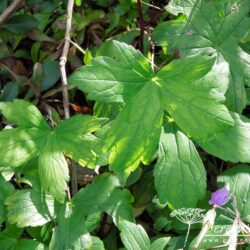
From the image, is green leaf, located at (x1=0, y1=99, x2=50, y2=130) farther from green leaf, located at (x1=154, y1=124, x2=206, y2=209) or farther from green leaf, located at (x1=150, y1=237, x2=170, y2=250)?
green leaf, located at (x1=150, y1=237, x2=170, y2=250)

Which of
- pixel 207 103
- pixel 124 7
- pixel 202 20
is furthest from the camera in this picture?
pixel 124 7

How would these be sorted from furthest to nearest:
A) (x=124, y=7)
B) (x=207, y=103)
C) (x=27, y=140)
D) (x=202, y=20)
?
(x=124, y=7) < (x=202, y=20) < (x=27, y=140) < (x=207, y=103)

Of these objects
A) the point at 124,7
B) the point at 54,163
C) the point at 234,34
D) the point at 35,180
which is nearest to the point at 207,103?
the point at 234,34

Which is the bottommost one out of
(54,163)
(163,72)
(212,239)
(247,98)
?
(212,239)

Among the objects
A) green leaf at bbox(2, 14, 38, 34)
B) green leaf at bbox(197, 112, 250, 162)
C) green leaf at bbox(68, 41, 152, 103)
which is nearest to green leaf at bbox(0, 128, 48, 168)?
green leaf at bbox(68, 41, 152, 103)

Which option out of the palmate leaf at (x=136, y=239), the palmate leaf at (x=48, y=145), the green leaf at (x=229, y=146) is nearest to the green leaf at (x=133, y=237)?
the palmate leaf at (x=136, y=239)

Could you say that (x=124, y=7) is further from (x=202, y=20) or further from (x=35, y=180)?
(x=35, y=180)

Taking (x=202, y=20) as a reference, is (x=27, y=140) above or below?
below

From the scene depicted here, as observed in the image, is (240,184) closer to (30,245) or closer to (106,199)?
(106,199)
